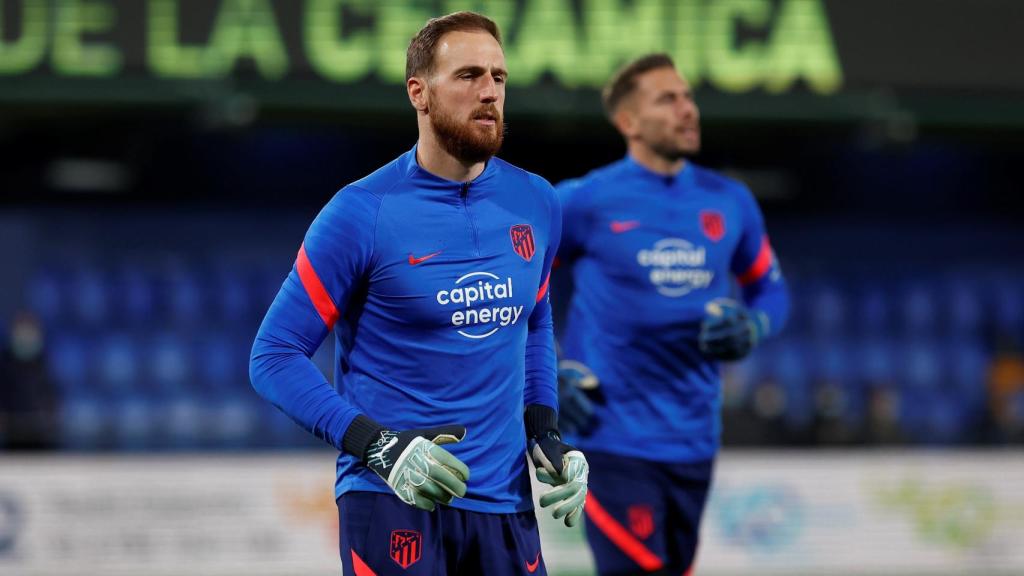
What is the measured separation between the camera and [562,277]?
1398 cm

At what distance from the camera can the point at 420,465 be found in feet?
10.8

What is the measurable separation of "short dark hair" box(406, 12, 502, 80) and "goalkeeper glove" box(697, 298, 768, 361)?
2056 mm

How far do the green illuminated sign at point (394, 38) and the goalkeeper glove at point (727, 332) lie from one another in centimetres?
582

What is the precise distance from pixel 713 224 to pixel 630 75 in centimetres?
67

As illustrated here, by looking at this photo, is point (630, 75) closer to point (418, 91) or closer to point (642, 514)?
point (642, 514)

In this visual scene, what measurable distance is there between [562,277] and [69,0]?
5340 mm

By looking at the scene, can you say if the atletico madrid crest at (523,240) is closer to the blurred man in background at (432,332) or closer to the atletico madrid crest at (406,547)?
the blurred man in background at (432,332)

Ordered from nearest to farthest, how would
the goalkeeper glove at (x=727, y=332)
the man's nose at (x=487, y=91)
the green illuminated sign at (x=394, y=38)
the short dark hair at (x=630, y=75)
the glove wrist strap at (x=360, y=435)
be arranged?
the glove wrist strap at (x=360, y=435)
the man's nose at (x=487, y=91)
the goalkeeper glove at (x=727, y=332)
the short dark hair at (x=630, y=75)
the green illuminated sign at (x=394, y=38)

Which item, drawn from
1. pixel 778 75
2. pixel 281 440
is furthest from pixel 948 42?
pixel 281 440

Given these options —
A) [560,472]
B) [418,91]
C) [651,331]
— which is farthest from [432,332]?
[651,331]

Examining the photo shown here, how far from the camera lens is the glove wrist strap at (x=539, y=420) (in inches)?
147

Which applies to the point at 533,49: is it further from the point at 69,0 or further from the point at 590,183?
the point at 590,183

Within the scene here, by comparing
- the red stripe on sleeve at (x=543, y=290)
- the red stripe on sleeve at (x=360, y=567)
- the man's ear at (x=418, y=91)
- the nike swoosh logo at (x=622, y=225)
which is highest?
the man's ear at (x=418, y=91)

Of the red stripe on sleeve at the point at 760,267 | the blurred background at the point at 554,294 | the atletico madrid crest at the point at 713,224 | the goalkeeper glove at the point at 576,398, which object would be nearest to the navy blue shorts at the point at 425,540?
the goalkeeper glove at the point at 576,398
